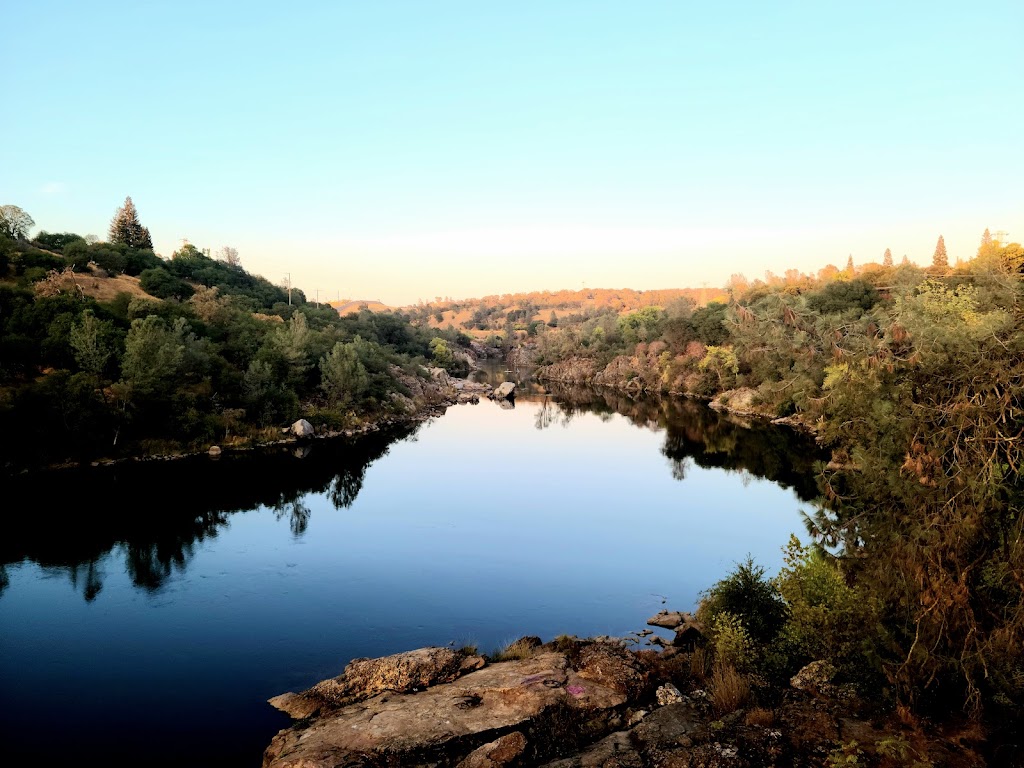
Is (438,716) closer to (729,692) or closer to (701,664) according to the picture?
(729,692)

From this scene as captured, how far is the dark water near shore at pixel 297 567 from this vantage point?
14820 mm

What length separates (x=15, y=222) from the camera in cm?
6369

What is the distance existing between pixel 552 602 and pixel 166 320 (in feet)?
140

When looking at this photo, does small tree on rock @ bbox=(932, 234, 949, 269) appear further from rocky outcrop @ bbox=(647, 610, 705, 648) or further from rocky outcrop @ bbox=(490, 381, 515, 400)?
rocky outcrop @ bbox=(647, 610, 705, 648)

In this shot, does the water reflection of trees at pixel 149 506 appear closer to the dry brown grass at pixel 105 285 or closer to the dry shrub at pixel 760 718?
Result: the dry shrub at pixel 760 718

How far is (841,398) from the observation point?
37.6 ft

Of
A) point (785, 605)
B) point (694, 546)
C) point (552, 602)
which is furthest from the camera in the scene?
point (694, 546)

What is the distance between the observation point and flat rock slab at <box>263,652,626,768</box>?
11.4 m

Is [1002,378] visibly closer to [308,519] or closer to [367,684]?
[367,684]

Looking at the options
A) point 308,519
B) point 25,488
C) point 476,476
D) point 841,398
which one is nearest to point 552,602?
point 841,398

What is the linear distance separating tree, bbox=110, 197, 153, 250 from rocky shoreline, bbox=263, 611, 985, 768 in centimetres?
8567

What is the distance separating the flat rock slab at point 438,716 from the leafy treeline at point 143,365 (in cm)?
3034

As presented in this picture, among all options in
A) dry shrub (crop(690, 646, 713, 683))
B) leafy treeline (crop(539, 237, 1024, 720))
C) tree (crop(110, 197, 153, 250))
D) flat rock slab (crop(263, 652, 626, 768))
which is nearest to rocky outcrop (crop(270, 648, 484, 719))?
flat rock slab (crop(263, 652, 626, 768))

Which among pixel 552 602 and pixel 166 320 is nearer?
pixel 552 602
